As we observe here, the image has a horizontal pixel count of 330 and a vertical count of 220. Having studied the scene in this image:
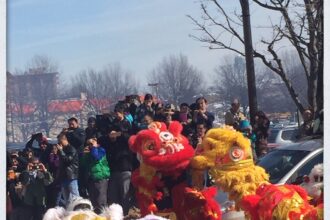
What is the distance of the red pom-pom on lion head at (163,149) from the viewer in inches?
156

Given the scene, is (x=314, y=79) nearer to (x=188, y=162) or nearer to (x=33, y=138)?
(x=188, y=162)

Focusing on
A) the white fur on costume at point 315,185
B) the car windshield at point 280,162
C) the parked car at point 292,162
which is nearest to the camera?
the white fur on costume at point 315,185

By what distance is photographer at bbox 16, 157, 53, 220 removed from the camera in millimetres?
5055

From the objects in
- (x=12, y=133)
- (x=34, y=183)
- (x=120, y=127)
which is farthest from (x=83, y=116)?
(x=12, y=133)

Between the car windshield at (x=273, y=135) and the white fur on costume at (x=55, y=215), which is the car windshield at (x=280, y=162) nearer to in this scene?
the car windshield at (x=273, y=135)

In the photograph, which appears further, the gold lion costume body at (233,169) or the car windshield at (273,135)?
the car windshield at (273,135)

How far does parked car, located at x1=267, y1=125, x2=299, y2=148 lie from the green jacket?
159 centimetres

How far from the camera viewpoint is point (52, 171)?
534 cm

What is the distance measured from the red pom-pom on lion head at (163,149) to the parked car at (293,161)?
0.79m

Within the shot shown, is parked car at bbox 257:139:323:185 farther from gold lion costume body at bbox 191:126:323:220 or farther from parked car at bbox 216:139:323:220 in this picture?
gold lion costume body at bbox 191:126:323:220

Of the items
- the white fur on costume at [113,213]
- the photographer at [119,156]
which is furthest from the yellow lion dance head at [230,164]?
the photographer at [119,156]

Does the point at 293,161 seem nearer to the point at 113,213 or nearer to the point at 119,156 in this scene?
the point at 119,156

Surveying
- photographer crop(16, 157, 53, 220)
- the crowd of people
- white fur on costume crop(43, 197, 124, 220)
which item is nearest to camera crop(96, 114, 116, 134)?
the crowd of people

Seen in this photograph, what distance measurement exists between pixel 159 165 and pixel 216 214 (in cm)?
45
